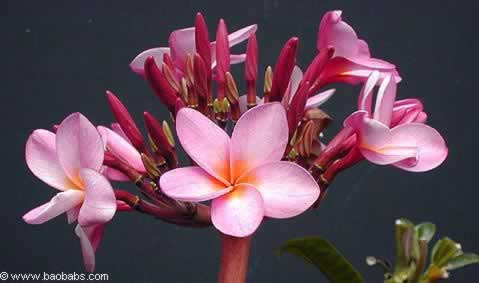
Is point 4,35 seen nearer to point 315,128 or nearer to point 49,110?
point 49,110

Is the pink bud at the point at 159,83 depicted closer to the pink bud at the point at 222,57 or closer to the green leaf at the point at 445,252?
the pink bud at the point at 222,57

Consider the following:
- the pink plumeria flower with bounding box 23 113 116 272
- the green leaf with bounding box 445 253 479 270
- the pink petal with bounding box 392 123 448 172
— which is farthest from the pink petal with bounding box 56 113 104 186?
the green leaf with bounding box 445 253 479 270

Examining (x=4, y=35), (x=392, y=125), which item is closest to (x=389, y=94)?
(x=392, y=125)

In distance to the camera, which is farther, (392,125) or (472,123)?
(472,123)

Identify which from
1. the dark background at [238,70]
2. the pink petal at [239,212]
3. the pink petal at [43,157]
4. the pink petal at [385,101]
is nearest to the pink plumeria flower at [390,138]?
the pink petal at [385,101]

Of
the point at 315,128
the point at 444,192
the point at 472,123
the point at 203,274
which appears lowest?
the point at 203,274

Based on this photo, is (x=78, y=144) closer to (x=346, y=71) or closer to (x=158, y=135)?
(x=158, y=135)
